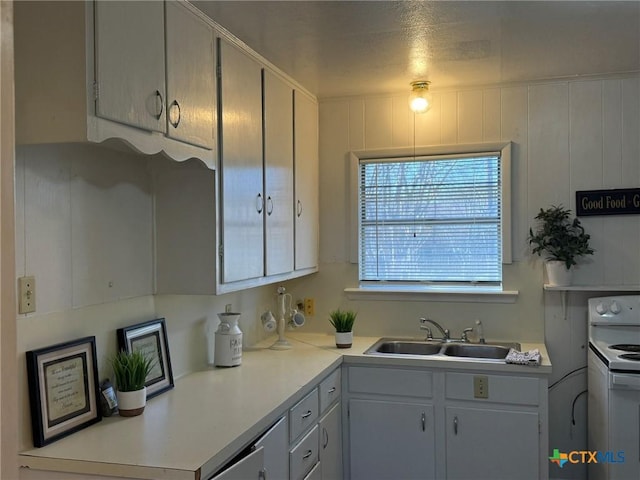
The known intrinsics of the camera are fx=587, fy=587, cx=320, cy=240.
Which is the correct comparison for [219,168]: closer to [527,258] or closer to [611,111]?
[527,258]

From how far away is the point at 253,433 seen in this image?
1959 mm

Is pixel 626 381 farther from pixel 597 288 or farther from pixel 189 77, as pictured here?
pixel 189 77

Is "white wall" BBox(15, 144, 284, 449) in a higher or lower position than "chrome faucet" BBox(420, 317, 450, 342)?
higher

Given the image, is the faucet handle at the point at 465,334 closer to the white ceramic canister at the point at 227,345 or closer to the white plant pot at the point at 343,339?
the white plant pot at the point at 343,339

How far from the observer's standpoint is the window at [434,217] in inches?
136

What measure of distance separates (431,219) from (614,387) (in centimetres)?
137

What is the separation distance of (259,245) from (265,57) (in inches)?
35.5

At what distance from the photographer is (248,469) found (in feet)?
6.21

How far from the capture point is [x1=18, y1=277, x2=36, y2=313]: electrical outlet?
1.74 meters

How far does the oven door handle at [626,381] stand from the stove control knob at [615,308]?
594mm

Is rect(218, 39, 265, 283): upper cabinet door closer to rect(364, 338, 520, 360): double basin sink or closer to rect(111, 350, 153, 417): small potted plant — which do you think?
rect(111, 350, 153, 417): small potted plant

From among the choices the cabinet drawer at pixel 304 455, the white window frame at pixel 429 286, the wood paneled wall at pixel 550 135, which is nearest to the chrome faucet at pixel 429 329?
the white window frame at pixel 429 286

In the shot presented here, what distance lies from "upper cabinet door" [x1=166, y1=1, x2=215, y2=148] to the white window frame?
150 cm

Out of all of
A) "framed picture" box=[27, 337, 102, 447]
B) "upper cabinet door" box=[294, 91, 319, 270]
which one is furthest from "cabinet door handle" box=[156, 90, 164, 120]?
"upper cabinet door" box=[294, 91, 319, 270]
